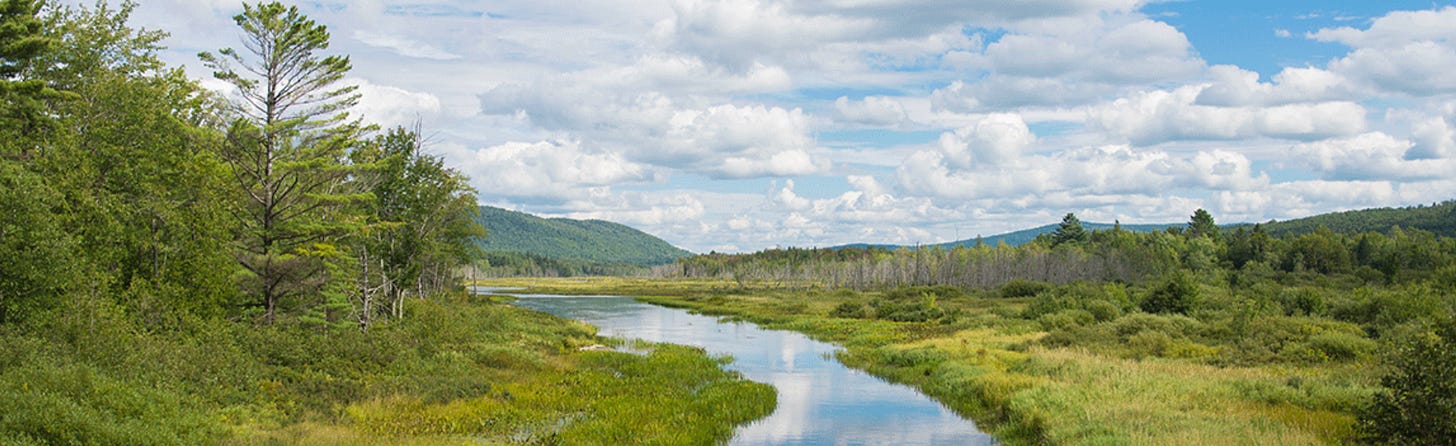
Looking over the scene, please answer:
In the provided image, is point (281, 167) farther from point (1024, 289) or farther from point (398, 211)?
point (1024, 289)

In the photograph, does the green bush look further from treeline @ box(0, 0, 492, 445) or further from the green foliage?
treeline @ box(0, 0, 492, 445)

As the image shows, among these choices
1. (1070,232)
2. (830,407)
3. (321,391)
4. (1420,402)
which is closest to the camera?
(1420,402)

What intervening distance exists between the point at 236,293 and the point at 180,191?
3993 mm

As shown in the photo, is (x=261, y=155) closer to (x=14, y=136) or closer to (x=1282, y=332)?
(x=14, y=136)

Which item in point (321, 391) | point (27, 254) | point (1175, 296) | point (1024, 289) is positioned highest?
point (27, 254)

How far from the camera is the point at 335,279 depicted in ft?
118

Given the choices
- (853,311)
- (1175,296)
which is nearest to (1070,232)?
(853,311)

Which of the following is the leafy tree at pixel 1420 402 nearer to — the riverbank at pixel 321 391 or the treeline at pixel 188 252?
the riverbank at pixel 321 391

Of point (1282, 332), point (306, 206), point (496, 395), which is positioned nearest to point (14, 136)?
point (306, 206)

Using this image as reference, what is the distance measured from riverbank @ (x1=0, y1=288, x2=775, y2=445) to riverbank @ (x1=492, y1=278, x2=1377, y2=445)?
25.7 feet

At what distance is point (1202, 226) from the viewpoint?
190000mm

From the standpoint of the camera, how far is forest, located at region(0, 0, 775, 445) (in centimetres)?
1922

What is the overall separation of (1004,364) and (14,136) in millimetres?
39336

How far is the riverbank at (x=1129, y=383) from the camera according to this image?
63.3ft
